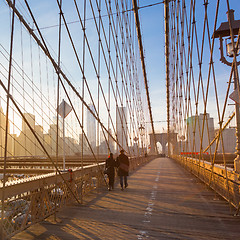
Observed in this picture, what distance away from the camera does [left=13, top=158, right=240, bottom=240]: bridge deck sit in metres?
3.09

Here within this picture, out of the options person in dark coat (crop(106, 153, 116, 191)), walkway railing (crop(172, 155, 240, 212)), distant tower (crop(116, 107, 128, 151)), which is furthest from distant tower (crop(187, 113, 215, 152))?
distant tower (crop(116, 107, 128, 151))

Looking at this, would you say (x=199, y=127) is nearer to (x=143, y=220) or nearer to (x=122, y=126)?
(x=122, y=126)

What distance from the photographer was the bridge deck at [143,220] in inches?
121

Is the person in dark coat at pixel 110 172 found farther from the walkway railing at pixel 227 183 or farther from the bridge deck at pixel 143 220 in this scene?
the walkway railing at pixel 227 183

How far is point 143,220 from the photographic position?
371cm

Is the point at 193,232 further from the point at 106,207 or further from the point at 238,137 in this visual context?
the point at 238,137

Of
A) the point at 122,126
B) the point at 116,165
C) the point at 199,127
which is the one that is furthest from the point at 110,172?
the point at 122,126

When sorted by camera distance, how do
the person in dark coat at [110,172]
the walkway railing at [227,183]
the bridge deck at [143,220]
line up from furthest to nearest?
the person in dark coat at [110,172] < the walkway railing at [227,183] < the bridge deck at [143,220]

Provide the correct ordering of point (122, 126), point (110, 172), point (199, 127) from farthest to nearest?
point (122, 126)
point (199, 127)
point (110, 172)

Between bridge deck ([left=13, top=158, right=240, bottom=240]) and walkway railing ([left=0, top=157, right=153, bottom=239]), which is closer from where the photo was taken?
walkway railing ([left=0, top=157, right=153, bottom=239])

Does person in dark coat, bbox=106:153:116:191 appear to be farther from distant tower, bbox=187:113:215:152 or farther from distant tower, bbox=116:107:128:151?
distant tower, bbox=116:107:128:151

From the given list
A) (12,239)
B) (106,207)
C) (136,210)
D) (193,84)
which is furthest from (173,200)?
(193,84)

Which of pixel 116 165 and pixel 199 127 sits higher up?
pixel 199 127

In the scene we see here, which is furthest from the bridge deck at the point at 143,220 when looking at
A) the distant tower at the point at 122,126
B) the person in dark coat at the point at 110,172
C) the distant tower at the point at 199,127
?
the distant tower at the point at 122,126
